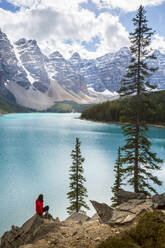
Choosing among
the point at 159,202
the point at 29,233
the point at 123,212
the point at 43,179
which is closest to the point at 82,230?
the point at 123,212

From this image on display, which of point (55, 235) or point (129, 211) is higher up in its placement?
point (129, 211)

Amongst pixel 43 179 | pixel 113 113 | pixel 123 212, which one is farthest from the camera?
pixel 113 113

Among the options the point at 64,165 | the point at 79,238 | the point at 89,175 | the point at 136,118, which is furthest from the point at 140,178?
the point at 64,165

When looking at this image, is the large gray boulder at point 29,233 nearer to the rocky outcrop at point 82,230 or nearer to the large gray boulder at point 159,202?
the rocky outcrop at point 82,230

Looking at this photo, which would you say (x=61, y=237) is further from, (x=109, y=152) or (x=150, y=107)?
(x=109, y=152)

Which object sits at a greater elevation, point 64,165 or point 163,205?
point 163,205

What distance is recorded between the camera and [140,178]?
2111 cm

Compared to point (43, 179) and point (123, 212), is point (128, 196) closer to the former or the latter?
point (123, 212)

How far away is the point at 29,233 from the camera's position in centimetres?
1235

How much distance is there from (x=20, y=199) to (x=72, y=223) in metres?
16.0

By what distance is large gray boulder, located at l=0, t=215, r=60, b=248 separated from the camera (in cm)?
1169

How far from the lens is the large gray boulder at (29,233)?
11.7 meters

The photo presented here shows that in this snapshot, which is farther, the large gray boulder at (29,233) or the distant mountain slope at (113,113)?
the distant mountain slope at (113,113)

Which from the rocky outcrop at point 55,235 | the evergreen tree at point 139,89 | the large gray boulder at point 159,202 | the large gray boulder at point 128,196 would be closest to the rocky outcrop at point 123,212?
the large gray boulder at point 159,202
